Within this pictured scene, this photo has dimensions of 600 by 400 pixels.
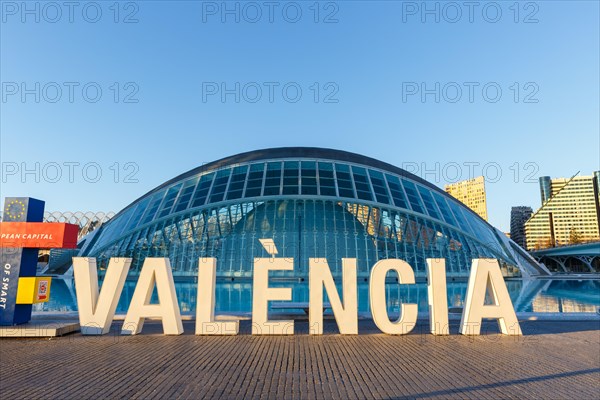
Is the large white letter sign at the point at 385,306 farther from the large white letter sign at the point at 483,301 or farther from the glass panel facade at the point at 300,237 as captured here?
the glass panel facade at the point at 300,237

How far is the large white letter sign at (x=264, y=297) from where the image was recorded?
11547mm

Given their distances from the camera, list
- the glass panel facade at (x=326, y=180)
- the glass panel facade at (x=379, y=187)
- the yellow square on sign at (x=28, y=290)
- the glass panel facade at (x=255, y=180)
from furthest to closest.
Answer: the glass panel facade at (x=379, y=187) → the glass panel facade at (x=326, y=180) → the glass panel facade at (x=255, y=180) → the yellow square on sign at (x=28, y=290)

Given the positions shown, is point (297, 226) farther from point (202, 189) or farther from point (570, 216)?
point (570, 216)

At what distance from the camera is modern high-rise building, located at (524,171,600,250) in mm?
144125

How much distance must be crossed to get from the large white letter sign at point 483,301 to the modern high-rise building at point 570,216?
153257 millimetres

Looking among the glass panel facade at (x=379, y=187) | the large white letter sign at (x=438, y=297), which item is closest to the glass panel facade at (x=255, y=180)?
the glass panel facade at (x=379, y=187)

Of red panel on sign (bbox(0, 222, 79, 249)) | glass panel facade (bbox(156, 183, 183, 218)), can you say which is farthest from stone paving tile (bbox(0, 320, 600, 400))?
glass panel facade (bbox(156, 183, 183, 218))

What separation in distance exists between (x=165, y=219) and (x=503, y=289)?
1133 inches

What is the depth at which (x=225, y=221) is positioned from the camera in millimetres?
34125

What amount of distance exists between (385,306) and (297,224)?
73.3ft

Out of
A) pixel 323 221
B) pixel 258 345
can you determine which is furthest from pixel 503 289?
pixel 323 221

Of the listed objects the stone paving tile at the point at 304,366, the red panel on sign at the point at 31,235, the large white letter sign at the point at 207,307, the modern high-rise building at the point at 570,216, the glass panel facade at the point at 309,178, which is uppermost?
the modern high-rise building at the point at 570,216

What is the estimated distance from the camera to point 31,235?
12.3 metres

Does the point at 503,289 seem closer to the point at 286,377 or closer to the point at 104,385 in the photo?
the point at 286,377
